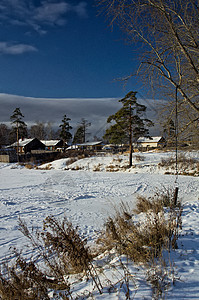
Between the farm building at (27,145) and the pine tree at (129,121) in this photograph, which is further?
the farm building at (27,145)

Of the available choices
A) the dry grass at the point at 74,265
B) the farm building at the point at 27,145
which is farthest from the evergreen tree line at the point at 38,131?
the dry grass at the point at 74,265

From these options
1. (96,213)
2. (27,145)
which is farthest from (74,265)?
(27,145)

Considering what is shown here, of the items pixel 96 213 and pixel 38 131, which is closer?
pixel 96 213

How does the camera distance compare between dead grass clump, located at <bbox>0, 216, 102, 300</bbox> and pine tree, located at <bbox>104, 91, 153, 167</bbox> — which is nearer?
dead grass clump, located at <bbox>0, 216, 102, 300</bbox>

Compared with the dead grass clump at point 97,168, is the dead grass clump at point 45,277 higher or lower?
higher

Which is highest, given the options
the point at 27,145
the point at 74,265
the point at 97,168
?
the point at 27,145

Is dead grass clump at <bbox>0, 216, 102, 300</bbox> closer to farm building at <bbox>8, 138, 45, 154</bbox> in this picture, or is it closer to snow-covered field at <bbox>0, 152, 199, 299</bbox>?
snow-covered field at <bbox>0, 152, 199, 299</bbox>

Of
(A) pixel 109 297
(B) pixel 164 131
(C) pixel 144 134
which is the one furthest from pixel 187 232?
(C) pixel 144 134

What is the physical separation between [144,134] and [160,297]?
19944 millimetres

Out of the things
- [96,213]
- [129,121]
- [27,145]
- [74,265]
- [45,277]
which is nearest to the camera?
[45,277]

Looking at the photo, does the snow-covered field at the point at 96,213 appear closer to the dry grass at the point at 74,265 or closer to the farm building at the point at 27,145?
the dry grass at the point at 74,265

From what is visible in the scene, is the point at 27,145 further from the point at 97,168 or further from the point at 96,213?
the point at 96,213

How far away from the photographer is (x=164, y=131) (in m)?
5.02

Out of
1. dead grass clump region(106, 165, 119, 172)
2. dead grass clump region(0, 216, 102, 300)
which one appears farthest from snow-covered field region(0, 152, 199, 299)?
dead grass clump region(106, 165, 119, 172)
